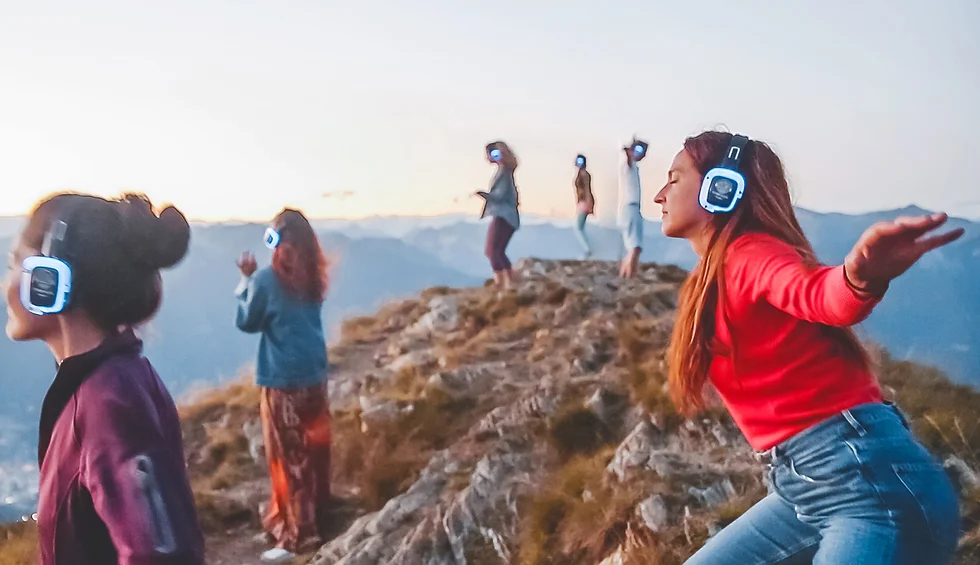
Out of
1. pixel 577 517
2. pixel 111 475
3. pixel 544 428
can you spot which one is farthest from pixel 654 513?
pixel 111 475

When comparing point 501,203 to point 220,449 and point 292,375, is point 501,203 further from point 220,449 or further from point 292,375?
point 220,449

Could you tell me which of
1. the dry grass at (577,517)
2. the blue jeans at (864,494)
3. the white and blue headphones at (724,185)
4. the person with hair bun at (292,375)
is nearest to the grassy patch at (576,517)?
the dry grass at (577,517)

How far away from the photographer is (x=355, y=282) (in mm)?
2008

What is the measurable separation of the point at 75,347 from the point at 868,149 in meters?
1.73

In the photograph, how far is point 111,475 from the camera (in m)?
1.05

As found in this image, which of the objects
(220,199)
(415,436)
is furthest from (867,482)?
(220,199)

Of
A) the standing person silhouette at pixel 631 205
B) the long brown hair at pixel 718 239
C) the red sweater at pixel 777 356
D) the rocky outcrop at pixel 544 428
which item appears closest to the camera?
the red sweater at pixel 777 356

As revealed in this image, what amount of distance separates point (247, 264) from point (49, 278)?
27.1 inches

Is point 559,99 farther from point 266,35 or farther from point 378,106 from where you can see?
point 266,35

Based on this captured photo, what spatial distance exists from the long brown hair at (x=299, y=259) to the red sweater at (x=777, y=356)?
42.5 inches

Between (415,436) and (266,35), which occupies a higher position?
(266,35)

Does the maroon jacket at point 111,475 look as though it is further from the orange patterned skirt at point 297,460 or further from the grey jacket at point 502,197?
the grey jacket at point 502,197

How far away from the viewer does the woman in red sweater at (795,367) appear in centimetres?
94

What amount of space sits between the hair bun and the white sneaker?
2.83ft
